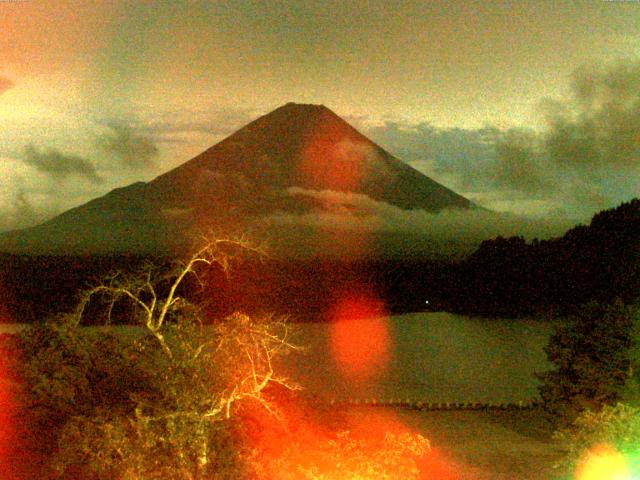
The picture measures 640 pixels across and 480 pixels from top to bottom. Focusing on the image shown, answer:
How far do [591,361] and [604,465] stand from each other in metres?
3.72

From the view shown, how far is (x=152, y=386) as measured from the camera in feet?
23.2

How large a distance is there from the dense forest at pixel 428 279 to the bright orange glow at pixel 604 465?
11082mm

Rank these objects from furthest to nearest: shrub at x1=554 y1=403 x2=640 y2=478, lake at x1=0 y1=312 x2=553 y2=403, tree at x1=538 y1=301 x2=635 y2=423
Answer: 1. lake at x1=0 y1=312 x2=553 y2=403
2. tree at x1=538 y1=301 x2=635 y2=423
3. shrub at x1=554 y1=403 x2=640 y2=478

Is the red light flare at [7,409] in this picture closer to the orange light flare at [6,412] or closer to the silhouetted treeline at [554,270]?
the orange light flare at [6,412]

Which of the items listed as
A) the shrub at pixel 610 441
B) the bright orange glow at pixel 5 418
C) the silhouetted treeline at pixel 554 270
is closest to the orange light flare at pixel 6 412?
the bright orange glow at pixel 5 418

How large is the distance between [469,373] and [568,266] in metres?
8.17

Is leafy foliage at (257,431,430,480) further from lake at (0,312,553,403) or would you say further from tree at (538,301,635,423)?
tree at (538,301,635,423)

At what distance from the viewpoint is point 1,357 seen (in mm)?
7891

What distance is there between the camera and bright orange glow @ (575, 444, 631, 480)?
5.89 meters

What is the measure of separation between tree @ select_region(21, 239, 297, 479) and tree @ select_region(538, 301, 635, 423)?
4614 mm

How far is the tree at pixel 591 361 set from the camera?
9281mm

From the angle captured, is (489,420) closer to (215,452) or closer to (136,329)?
(215,452)

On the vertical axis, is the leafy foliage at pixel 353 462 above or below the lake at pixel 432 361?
above

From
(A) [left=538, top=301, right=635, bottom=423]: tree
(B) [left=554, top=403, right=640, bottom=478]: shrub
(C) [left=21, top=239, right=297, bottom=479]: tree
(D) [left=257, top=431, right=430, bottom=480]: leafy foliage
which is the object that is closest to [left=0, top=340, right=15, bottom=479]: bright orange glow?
(C) [left=21, top=239, right=297, bottom=479]: tree
